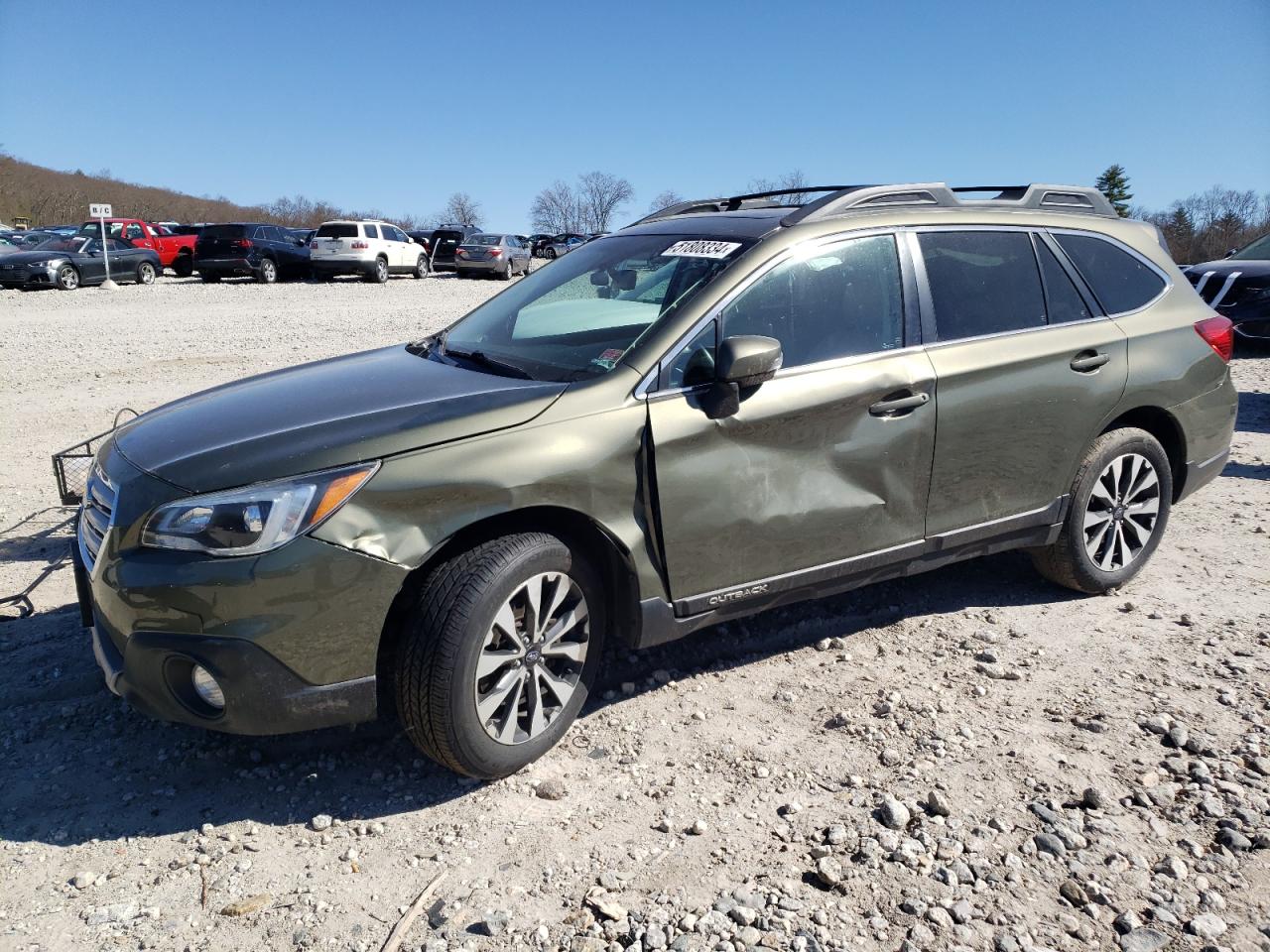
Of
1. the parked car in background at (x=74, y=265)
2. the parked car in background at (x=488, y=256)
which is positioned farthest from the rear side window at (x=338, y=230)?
the parked car in background at (x=488, y=256)

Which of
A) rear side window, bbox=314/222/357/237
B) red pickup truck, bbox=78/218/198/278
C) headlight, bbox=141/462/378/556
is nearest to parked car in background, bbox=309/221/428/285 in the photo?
rear side window, bbox=314/222/357/237

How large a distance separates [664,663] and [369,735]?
1.24 m

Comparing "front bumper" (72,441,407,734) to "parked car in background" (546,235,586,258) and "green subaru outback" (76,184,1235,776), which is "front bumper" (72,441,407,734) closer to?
"green subaru outback" (76,184,1235,776)

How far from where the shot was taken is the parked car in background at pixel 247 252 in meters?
27.2

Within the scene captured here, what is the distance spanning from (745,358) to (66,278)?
87.6 feet

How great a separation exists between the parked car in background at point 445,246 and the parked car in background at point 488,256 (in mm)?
512

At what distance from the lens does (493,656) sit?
3043 mm

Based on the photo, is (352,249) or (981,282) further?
(352,249)

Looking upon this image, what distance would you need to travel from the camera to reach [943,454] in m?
3.95

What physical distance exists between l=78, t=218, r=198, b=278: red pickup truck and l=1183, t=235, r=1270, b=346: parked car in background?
90.0 feet

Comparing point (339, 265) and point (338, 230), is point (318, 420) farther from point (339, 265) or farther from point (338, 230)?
point (338, 230)

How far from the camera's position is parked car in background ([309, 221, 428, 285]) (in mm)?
27672

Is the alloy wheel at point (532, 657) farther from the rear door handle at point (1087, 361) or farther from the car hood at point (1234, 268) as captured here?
the car hood at point (1234, 268)

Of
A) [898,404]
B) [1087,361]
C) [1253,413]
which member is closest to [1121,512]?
[1087,361]
